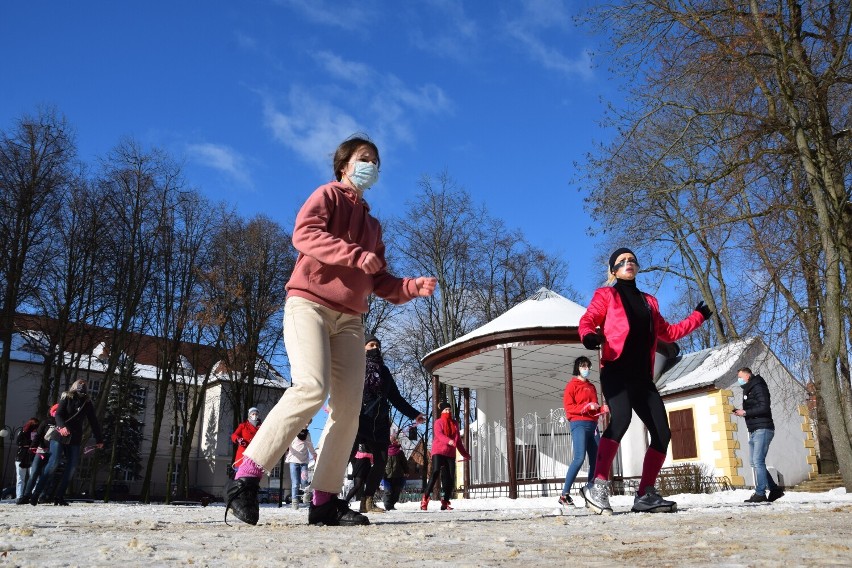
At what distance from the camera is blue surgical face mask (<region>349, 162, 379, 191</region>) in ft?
16.1

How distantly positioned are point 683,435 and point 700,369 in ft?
7.46

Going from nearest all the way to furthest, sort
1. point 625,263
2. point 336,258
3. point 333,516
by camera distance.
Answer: point 336,258
point 333,516
point 625,263

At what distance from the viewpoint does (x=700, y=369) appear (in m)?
22.7

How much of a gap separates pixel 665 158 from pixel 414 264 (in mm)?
20743

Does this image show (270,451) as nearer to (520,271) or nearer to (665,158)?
(665,158)

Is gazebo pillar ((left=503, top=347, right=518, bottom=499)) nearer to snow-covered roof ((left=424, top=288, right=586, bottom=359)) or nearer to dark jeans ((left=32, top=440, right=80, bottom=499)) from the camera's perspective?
snow-covered roof ((left=424, top=288, right=586, bottom=359))

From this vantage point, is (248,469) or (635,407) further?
(635,407)

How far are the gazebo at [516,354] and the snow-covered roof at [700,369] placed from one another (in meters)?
2.94

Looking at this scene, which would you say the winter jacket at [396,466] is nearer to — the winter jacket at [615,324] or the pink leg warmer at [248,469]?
the winter jacket at [615,324]

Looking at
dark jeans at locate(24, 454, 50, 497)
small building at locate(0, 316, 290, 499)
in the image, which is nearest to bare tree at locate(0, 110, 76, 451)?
small building at locate(0, 316, 290, 499)

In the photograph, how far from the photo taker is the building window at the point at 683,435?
21328mm

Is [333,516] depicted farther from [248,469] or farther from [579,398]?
[579,398]

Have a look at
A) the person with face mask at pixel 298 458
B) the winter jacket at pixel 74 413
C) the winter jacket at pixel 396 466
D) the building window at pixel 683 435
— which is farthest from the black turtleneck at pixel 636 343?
the building window at pixel 683 435

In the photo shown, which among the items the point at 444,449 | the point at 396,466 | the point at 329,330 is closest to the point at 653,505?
the point at 329,330
